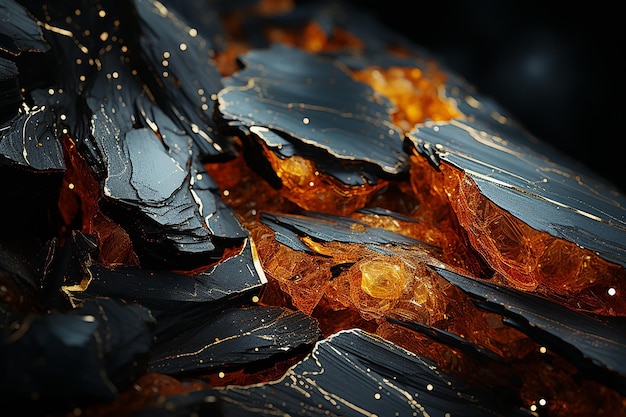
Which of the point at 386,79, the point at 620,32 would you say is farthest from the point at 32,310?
the point at 620,32

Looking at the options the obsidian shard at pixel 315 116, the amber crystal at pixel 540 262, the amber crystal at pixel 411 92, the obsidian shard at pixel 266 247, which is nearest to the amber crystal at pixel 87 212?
the obsidian shard at pixel 266 247

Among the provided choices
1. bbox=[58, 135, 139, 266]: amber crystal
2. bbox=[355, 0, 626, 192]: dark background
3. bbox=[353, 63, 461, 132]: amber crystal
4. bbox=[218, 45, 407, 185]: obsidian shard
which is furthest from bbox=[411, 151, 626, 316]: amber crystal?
bbox=[355, 0, 626, 192]: dark background

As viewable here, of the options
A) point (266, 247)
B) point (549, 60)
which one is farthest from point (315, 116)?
point (549, 60)

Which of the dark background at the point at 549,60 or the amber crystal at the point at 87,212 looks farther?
the dark background at the point at 549,60

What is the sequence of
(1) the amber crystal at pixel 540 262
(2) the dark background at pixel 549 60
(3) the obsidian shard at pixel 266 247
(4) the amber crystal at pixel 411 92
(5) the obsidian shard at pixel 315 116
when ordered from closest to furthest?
1. (3) the obsidian shard at pixel 266 247
2. (1) the amber crystal at pixel 540 262
3. (5) the obsidian shard at pixel 315 116
4. (4) the amber crystal at pixel 411 92
5. (2) the dark background at pixel 549 60

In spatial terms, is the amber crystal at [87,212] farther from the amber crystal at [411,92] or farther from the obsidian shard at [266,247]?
the amber crystal at [411,92]

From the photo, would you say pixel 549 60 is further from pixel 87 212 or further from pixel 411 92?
pixel 87 212
